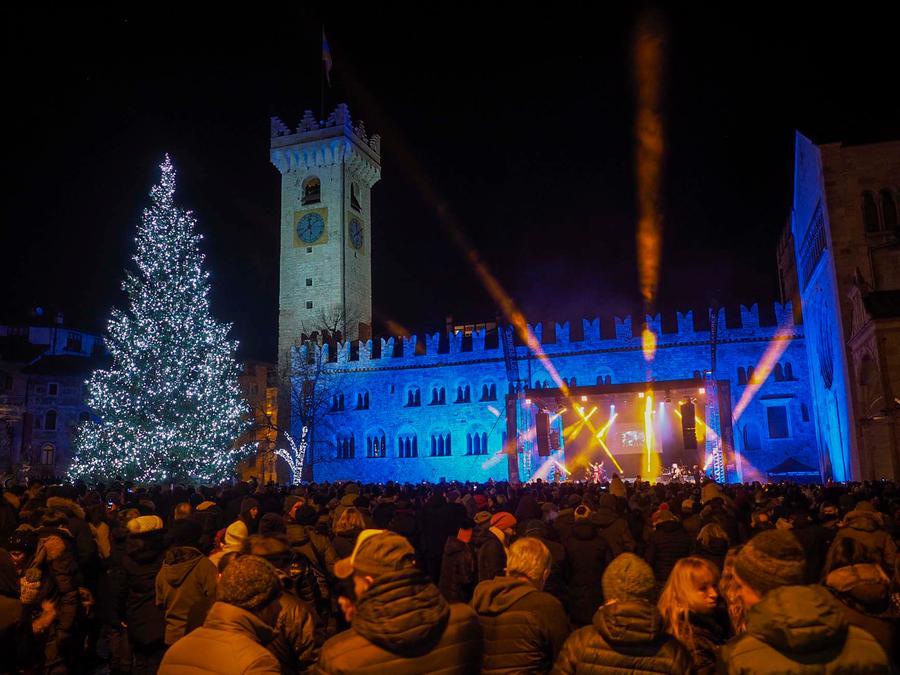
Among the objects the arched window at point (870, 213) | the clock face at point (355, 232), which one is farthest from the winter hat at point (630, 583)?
the clock face at point (355, 232)

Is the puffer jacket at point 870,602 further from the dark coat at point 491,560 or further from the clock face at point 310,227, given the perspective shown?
Result: the clock face at point 310,227

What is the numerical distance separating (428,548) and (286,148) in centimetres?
4108

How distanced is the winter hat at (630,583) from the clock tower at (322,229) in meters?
40.8

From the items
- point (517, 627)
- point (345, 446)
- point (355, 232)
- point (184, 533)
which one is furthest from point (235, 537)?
point (355, 232)

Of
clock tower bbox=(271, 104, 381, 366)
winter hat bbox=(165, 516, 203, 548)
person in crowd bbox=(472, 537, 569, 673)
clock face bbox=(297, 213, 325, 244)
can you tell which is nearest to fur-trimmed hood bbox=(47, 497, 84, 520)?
winter hat bbox=(165, 516, 203, 548)

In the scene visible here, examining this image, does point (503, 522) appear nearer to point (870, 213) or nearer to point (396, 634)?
point (396, 634)

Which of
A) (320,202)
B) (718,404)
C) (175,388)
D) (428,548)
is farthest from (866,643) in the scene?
(320,202)

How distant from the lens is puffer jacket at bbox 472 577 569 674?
322 cm

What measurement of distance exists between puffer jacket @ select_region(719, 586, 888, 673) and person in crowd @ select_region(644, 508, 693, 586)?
3.81 m

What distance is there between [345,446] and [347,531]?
34975mm

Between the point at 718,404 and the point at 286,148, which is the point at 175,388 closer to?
the point at 718,404

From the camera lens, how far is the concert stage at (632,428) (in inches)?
1193

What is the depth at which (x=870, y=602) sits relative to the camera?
338 cm

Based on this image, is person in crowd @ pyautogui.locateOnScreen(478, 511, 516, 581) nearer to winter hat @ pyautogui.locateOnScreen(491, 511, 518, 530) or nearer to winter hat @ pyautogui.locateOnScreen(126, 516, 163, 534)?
winter hat @ pyautogui.locateOnScreen(491, 511, 518, 530)
